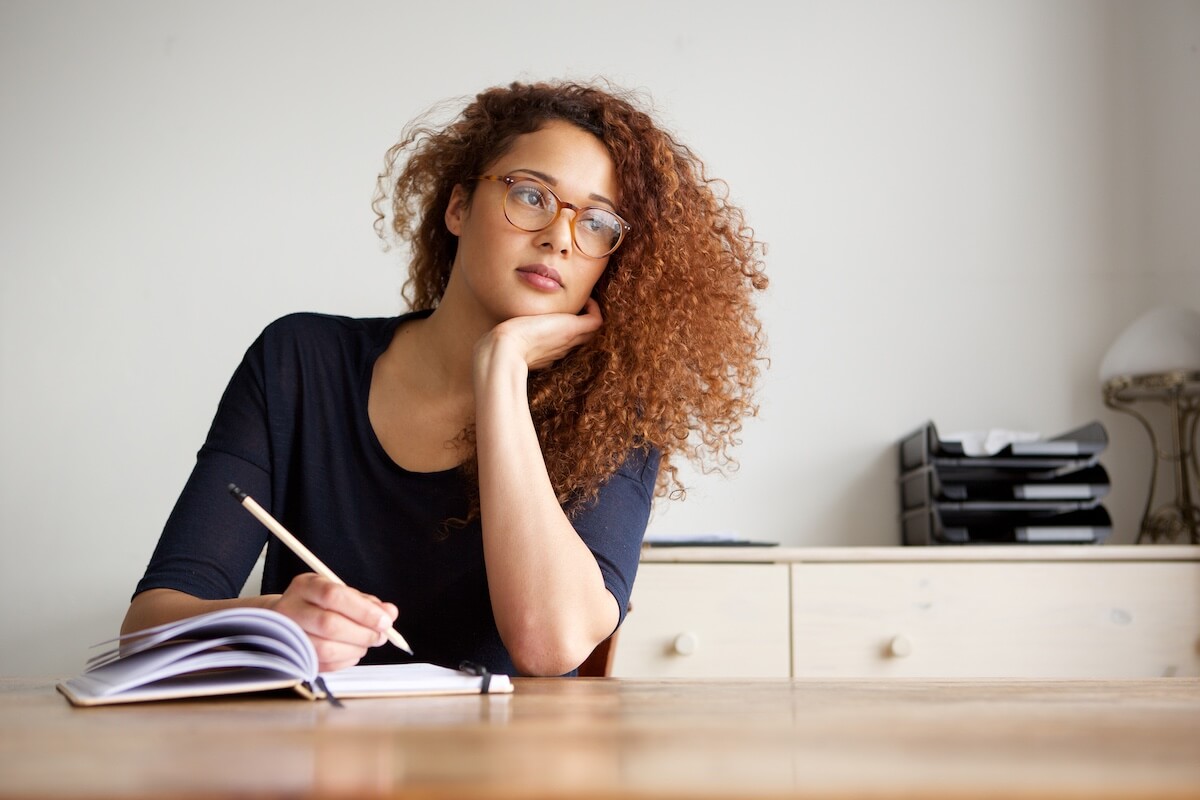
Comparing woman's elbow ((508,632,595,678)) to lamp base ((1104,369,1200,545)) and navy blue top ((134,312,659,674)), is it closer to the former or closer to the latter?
navy blue top ((134,312,659,674))

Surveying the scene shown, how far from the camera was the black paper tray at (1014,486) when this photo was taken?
7.37 feet

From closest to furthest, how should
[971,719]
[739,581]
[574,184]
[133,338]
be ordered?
[971,719]
[574,184]
[739,581]
[133,338]

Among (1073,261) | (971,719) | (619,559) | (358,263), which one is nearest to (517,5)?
(358,263)

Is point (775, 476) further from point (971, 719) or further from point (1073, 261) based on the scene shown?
point (971, 719)

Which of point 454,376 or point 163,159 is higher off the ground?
point 163,159

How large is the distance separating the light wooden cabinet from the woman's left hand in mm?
713

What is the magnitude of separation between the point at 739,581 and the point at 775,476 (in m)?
0.58

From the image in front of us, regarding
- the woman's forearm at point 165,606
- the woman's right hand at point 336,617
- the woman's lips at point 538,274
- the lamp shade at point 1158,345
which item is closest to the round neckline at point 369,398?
the woman's lips at point 538,274

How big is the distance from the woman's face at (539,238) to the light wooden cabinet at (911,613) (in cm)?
78

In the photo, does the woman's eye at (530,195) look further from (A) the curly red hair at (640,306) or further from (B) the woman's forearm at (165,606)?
(B) the woman's forearm at (165,606)

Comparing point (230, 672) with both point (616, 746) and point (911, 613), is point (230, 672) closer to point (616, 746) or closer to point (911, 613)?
point (616, 746)

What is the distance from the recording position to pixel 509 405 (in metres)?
1.25

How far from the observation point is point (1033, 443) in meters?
2.26

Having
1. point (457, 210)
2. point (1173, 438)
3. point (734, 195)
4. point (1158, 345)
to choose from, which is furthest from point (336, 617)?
point (1173, 438)
